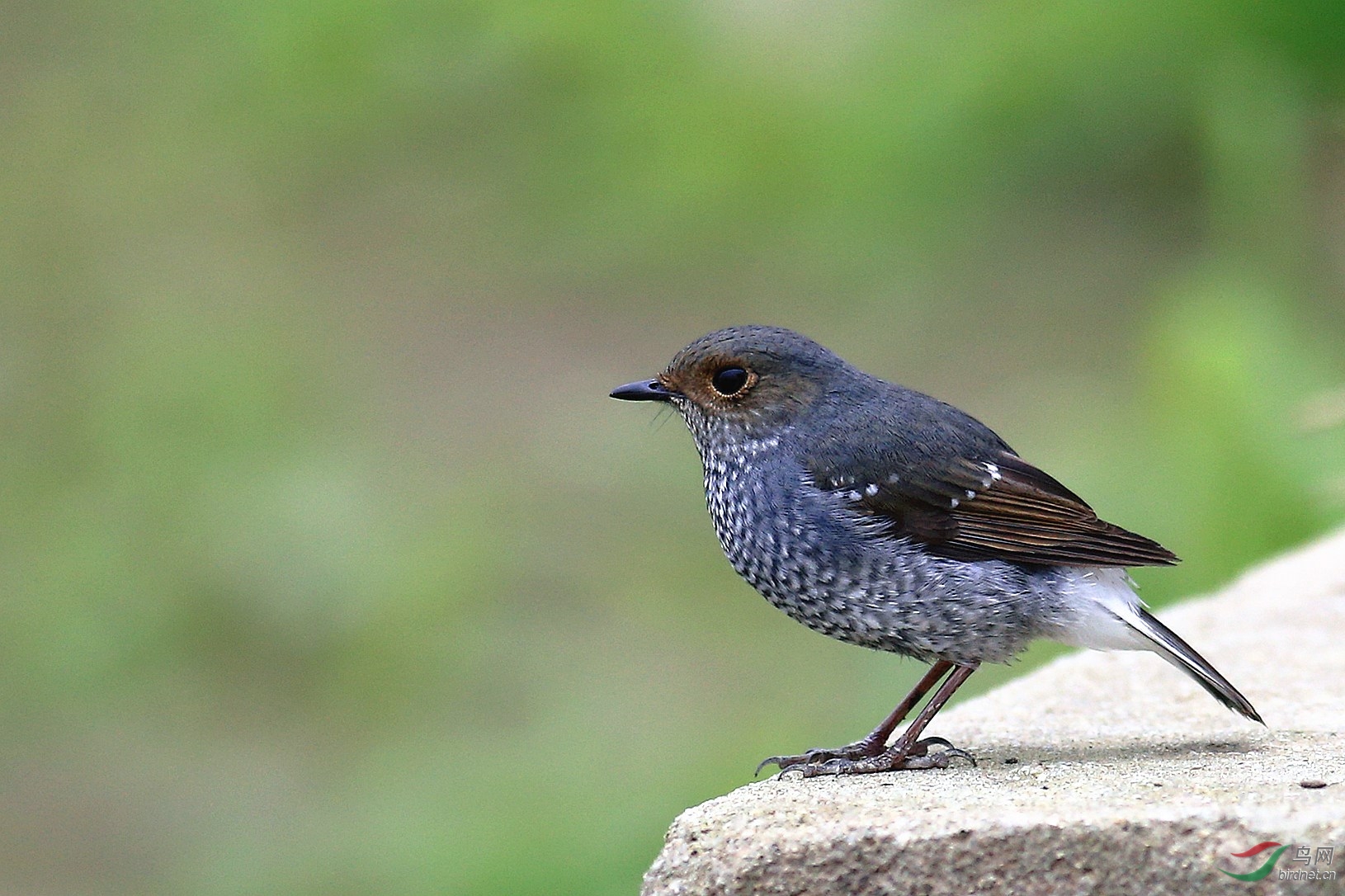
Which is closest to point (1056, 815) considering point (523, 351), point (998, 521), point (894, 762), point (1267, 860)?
point (1267, 860)

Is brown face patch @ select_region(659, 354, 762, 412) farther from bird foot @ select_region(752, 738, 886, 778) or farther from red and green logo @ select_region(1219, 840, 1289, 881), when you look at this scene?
red and green logo @ select_region(1219, 840, 1289, 881)

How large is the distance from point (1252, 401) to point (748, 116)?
15.4 ft

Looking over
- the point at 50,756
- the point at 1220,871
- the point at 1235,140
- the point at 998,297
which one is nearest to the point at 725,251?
the point at 998,297

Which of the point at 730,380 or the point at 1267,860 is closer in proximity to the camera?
the point at 1267,860

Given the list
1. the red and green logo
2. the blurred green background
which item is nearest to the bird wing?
the red and green logo

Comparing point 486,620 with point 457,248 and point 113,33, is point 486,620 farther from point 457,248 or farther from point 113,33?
point 113,33

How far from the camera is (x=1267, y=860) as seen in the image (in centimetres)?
255

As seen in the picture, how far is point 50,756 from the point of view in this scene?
7098 mm

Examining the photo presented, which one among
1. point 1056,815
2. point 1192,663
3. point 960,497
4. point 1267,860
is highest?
point 960,497

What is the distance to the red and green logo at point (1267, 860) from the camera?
2.54 m

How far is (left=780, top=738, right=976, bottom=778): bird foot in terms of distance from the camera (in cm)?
341

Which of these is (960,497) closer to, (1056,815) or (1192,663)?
(1192,663)

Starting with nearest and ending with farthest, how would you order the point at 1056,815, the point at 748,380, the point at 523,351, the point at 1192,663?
the point at 1056,815, the point at 1192,663, the point at 748,380, the point at 523,351

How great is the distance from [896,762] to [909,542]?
1.50 ft
